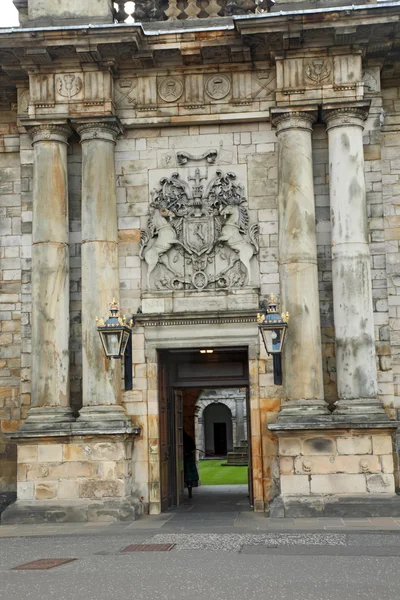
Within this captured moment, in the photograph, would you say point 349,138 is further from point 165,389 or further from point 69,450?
point 69,450

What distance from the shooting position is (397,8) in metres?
14.9

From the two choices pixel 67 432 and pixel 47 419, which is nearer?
pixel 67 432

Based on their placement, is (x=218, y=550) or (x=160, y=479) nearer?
(x=218, y=550)

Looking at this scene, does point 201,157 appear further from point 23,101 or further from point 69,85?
point 23,101

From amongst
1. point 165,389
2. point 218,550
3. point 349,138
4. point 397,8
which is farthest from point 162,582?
point 397,8

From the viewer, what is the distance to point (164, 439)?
53.0 feet

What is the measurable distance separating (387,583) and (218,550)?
2860mm

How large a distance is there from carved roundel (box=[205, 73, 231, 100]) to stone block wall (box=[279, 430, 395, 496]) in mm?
6015

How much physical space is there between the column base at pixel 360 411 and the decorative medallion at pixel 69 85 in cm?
693

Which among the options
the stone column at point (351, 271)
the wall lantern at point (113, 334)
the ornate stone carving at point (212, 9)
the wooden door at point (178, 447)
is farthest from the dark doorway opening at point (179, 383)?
the ornate stone carving at point (212, 9)

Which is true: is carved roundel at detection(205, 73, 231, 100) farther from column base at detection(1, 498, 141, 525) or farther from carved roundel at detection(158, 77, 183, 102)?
column base at detection(1, 498, 141, 525)

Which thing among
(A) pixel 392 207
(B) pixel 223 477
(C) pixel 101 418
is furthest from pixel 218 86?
(B) pixel 223 477

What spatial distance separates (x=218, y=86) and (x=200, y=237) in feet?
8.80

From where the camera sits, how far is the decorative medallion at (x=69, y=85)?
52.3 feet
